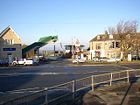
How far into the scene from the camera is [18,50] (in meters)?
67.1

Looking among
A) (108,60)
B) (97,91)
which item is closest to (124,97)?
(97,91)

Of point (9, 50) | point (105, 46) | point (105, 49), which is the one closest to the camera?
point (9, 50)

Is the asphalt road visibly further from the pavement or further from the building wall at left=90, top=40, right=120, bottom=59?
the building wall at left=90, top=40, right=120, bottom=59

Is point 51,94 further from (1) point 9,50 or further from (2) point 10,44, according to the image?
(2) point 10,44

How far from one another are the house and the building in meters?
24.6

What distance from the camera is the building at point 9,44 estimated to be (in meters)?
66.4

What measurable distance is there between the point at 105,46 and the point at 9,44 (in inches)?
1172

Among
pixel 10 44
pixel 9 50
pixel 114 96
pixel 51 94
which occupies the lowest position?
pixel 114 96

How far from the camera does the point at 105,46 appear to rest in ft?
277

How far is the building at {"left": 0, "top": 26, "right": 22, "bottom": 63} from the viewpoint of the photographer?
66375 millimetres

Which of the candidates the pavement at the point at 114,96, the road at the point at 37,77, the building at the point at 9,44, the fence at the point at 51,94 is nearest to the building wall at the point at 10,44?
the building at the point at 9,44

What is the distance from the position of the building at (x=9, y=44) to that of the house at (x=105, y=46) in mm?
24627

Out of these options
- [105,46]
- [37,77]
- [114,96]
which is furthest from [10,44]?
[114,96]

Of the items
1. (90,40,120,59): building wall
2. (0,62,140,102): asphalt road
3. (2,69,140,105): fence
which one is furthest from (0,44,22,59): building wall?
(2,69,140,105): fence
